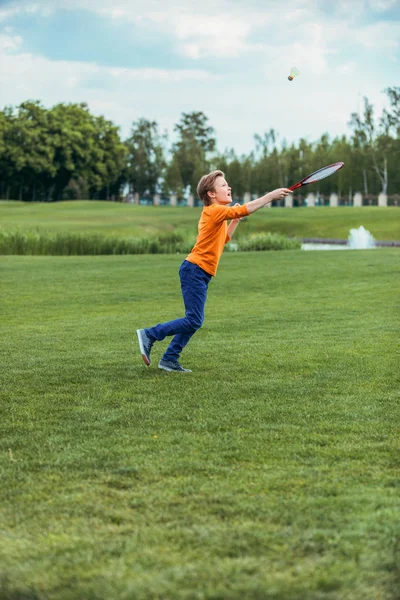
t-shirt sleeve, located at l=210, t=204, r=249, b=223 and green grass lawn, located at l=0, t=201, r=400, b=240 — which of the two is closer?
t-shirt sleeve, located at l=210, t=204, r=249, b=223

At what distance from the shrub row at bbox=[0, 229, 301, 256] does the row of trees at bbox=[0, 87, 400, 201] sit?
4311 centimetres

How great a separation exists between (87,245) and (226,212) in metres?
20.3

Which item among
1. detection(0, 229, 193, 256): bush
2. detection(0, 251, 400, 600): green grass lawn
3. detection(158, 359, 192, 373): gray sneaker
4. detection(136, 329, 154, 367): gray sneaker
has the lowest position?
detection(0, 251, 400, 600): green grass lawn

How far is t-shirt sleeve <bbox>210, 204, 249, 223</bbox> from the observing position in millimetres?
6889

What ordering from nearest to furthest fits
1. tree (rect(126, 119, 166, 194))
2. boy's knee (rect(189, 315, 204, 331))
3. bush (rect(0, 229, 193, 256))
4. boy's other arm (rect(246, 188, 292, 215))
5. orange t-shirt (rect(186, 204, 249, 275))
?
boy's other arm (rect(246, 188, 292, 215)) < orange t-shirt (rect(186, 204, 249, 275)) < boy's knee (rect(189, 315, 204, 331)) < bush (rect(0, 229, 193, 256)) < tree (rect(126, 119, 166, 194))

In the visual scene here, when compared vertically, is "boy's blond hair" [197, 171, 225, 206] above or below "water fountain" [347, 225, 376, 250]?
above

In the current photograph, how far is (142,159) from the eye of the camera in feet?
310

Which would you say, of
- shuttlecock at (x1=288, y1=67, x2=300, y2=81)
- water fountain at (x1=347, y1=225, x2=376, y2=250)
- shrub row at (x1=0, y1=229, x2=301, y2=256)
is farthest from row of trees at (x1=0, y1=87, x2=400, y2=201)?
shuttlecock at (x1=288, y1=67, x2=300, y2=81)

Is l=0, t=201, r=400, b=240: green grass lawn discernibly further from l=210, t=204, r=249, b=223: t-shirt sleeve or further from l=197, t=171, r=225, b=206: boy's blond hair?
l=210, t=204, r=249, b=223: t-shirt sleeve

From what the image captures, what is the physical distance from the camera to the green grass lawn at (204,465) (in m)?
3.08

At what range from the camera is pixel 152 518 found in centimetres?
366

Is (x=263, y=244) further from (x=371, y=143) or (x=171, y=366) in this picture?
(x=371, y=143)

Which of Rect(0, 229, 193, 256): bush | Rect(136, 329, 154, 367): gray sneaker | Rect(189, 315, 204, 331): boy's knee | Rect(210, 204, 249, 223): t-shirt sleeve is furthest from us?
Rect(0, 229, 193, 256): bush

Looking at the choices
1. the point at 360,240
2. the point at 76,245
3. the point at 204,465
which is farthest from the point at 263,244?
the point at 204,465
